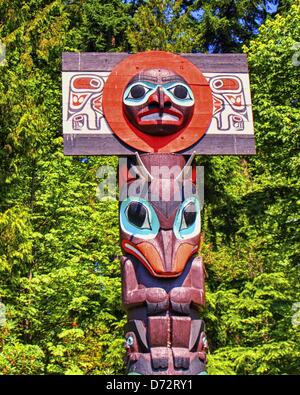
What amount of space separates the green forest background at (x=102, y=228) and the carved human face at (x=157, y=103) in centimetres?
327

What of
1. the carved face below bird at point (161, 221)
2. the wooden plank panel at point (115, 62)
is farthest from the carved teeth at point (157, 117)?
the wooden plank panel at point (115, 62)

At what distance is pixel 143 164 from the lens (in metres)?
8.63

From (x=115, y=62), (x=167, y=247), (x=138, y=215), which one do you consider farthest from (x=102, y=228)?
(x=167, y=247)

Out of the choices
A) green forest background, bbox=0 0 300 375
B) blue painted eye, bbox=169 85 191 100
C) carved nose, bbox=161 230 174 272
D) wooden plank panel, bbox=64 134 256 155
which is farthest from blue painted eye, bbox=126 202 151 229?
green forest background, bbox=0 0 300 375

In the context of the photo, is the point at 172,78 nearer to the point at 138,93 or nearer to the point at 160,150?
the point at 138,93

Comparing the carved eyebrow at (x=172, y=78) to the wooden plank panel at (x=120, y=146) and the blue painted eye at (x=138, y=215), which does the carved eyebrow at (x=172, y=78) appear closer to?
the wooden plank panel at (x=120, y=146)

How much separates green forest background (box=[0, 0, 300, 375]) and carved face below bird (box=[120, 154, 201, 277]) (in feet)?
11.0

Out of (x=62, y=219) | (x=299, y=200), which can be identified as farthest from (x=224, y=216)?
(x=62, y=219)

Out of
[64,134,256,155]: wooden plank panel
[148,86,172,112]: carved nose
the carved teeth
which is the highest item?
[148,86,172,112]: carved nose

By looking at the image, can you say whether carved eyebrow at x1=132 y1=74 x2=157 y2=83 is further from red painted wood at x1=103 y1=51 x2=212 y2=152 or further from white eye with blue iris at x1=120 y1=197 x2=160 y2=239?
white eye with blue iris at x1=120 y1=197 x2=160 y2=239

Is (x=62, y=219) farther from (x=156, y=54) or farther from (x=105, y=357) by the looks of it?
(x=156, y=54)

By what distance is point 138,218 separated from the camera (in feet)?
27.1

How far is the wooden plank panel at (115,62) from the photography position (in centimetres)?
937

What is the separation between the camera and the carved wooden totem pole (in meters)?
7.79
